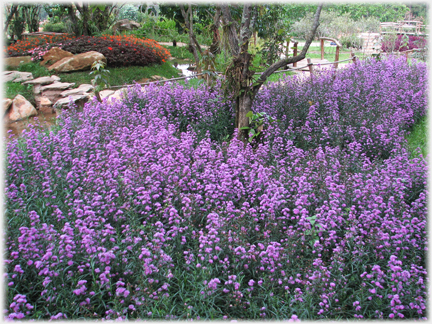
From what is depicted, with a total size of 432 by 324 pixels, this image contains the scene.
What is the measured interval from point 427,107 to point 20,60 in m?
12.7

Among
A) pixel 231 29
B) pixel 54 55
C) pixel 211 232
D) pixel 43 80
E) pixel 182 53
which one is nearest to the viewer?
pixel 211 232

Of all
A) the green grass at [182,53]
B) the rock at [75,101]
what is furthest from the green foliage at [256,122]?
the green grass at [182,53]

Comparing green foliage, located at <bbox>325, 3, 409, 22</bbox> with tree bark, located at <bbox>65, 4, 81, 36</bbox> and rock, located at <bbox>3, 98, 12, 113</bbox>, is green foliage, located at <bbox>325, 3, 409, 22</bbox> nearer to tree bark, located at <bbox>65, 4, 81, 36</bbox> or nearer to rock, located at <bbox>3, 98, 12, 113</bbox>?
tree bark, located at <bbox>65, 4, 81, 36</bbox>

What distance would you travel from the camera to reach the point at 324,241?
9.62 feet

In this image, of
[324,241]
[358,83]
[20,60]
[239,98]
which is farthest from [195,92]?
[20,60]

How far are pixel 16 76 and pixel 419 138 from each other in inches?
443

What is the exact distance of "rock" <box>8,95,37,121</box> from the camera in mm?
8695

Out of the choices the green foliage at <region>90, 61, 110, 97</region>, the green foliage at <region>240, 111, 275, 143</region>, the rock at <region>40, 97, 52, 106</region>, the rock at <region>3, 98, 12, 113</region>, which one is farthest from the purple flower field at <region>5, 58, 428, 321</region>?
the rock at <region>40, 97, 52, 106</region>

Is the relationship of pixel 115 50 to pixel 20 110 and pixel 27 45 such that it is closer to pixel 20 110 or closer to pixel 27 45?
pixel 27 45

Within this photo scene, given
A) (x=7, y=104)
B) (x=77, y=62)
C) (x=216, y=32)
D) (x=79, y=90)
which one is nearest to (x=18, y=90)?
(x=7, y=104)

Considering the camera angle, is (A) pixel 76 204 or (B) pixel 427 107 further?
(B) pixel 427 107

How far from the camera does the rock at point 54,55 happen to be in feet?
40.0

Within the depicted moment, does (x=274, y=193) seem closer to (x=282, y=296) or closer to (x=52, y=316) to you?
(x=282, y=296)

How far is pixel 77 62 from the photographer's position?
11.8 metres
